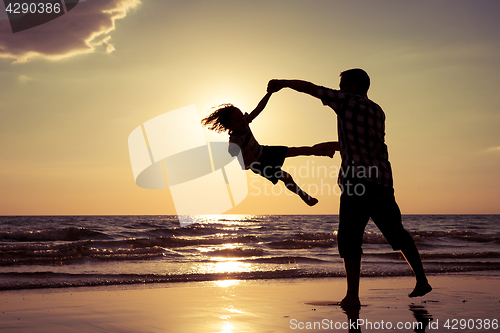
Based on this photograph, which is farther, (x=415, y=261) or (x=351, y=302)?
(x=351, y=302)

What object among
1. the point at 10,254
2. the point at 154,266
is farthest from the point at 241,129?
the point at 10,254

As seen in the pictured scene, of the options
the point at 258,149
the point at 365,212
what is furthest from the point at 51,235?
the point at 365,212

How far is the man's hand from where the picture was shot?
12.3 feet

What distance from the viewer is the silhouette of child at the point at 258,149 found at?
13.8ft

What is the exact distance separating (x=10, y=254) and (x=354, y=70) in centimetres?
1217

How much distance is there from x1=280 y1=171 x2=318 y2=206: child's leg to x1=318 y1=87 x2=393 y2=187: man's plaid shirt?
0.72m

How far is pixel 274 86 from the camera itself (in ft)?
12.3

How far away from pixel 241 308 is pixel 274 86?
2.53 m

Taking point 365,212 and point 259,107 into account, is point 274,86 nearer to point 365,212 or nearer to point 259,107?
point 259,107

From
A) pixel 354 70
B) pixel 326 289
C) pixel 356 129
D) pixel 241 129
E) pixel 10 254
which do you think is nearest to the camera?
pixel 356 129

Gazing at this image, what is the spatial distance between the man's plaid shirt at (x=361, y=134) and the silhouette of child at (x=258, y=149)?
71 centimetres

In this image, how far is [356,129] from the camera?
11.7 feet

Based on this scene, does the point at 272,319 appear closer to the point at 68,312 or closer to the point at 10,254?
the point at 68,312

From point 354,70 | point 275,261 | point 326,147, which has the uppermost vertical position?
point 354,70
